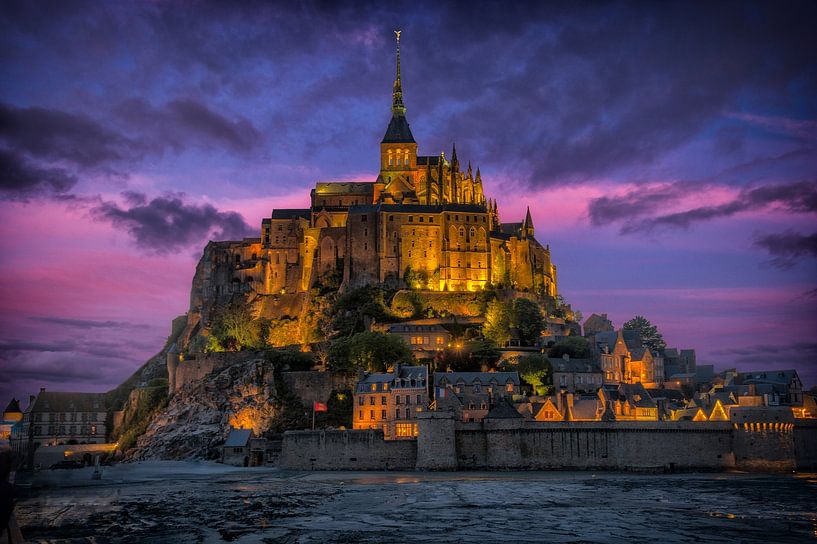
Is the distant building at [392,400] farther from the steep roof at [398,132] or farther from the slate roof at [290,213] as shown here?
the steep roof at [398,132]

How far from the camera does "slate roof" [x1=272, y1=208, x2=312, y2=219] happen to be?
110812 millimetres

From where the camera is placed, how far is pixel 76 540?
101ft

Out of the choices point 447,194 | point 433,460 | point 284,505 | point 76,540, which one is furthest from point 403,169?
point 76,540

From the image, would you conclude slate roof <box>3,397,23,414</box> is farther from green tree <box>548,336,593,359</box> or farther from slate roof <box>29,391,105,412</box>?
green tree <box>548,336,593,359</box>

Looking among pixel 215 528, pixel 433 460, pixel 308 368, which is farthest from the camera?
pixel 308 368

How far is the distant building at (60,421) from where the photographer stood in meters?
87.9

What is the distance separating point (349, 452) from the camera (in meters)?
63.0

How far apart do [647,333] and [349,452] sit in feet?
218

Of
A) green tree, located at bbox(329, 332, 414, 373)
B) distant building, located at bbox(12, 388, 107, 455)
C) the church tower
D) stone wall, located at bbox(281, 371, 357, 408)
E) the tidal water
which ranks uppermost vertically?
the church tower

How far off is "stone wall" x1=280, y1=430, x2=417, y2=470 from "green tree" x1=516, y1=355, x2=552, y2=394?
18.6 metres

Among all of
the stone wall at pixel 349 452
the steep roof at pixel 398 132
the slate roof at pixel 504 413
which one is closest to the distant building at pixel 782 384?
the slate roof at pixel 504 413

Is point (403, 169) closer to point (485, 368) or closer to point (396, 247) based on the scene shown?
point (396, 247)

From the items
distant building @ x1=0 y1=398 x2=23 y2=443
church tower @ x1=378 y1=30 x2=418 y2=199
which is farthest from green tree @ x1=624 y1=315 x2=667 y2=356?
distant building @ x1=0 y1=398 x2=23 y2=443

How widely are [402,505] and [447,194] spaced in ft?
254
